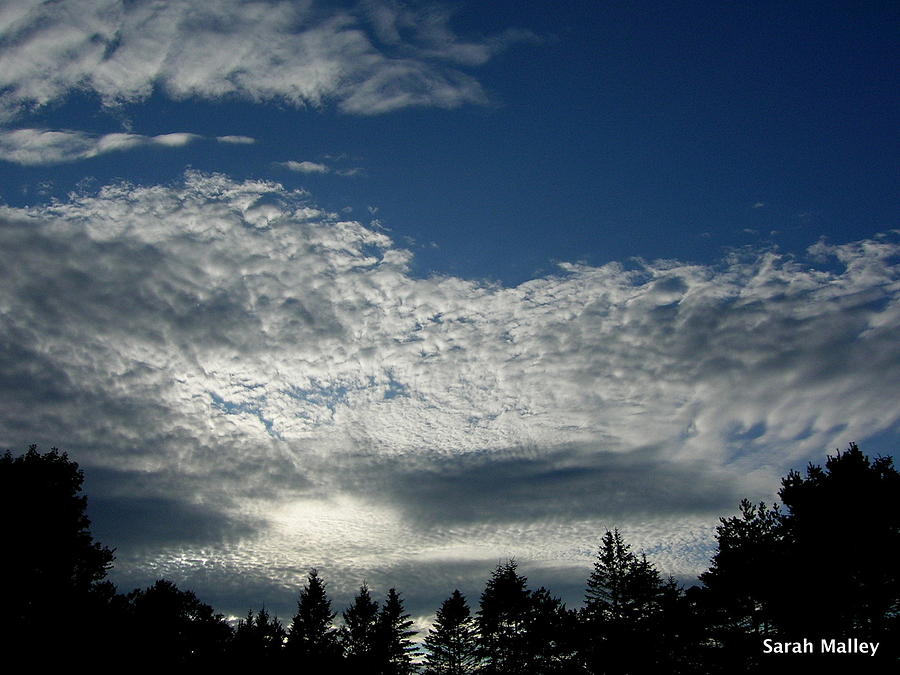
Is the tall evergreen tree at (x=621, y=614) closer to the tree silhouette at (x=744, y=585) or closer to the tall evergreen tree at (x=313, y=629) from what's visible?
the tree silhouette at (x=744, y=585)

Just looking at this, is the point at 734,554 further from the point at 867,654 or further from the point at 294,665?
the point at 294,665

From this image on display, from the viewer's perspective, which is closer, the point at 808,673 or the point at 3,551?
the point at 808,673

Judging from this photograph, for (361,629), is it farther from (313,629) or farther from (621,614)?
(621,614)

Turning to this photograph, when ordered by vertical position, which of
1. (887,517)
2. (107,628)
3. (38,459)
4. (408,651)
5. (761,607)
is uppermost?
(38,459)

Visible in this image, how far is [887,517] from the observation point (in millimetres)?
29797

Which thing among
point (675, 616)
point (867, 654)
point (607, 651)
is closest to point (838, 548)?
point (867, 654)

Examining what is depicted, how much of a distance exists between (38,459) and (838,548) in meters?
46.7

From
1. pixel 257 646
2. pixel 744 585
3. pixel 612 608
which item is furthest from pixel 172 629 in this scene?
pixel 744 585

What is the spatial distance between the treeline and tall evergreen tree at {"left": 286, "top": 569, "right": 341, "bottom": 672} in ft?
1.40

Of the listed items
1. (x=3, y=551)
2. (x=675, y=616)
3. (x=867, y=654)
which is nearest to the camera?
(x=867, y=654)

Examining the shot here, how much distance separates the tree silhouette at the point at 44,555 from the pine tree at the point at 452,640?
32.8 m

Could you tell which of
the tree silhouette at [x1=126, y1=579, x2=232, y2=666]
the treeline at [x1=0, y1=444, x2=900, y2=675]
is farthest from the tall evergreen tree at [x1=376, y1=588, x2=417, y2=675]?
the tree silhouette at [x1=126, y1=579, x2=232, y2=666]

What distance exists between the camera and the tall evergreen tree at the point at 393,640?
59188mm

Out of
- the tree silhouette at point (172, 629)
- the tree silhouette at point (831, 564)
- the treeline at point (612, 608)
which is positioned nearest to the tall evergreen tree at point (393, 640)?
the treeline at point (612, 608)
